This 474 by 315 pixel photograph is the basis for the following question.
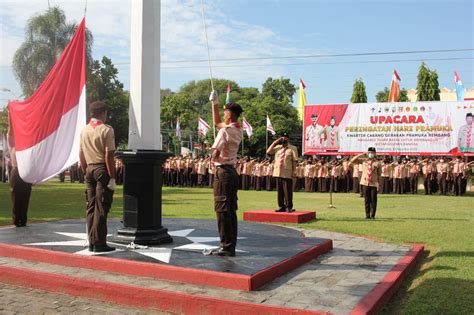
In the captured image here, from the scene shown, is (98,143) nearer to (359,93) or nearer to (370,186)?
(370,186)

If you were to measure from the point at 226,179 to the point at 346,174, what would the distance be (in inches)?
708

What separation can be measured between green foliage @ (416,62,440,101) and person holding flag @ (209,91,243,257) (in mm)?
43613

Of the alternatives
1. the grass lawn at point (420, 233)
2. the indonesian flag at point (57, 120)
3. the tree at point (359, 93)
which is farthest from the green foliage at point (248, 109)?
the indonesian flag at point (57, 120)

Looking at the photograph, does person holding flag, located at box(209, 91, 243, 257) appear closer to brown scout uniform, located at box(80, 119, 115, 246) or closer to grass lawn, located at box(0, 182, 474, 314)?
brown scout uniform, located at box(80, 119, 115, 246)

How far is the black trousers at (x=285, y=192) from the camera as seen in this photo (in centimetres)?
1084

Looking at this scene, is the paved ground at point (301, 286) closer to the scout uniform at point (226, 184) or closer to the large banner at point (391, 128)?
the scout uniform at point (226, 184)

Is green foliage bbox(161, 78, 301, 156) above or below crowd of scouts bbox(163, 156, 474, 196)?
above

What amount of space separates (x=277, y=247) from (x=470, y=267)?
8.20ft

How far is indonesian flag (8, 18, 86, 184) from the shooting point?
688 centimetres

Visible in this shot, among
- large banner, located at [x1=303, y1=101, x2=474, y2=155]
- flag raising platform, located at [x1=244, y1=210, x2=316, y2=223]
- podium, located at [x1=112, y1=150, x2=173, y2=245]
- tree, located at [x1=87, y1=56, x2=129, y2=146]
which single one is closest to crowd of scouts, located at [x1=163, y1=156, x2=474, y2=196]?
large banner, located at [x1=303, y1=101, x2=474, y2=155]

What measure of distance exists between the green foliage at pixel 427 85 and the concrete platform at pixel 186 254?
41.9 meters

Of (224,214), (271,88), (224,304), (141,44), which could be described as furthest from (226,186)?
(271,88)

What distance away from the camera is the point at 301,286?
5125mm

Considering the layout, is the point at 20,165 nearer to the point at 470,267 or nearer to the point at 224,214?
the point at 224,214
